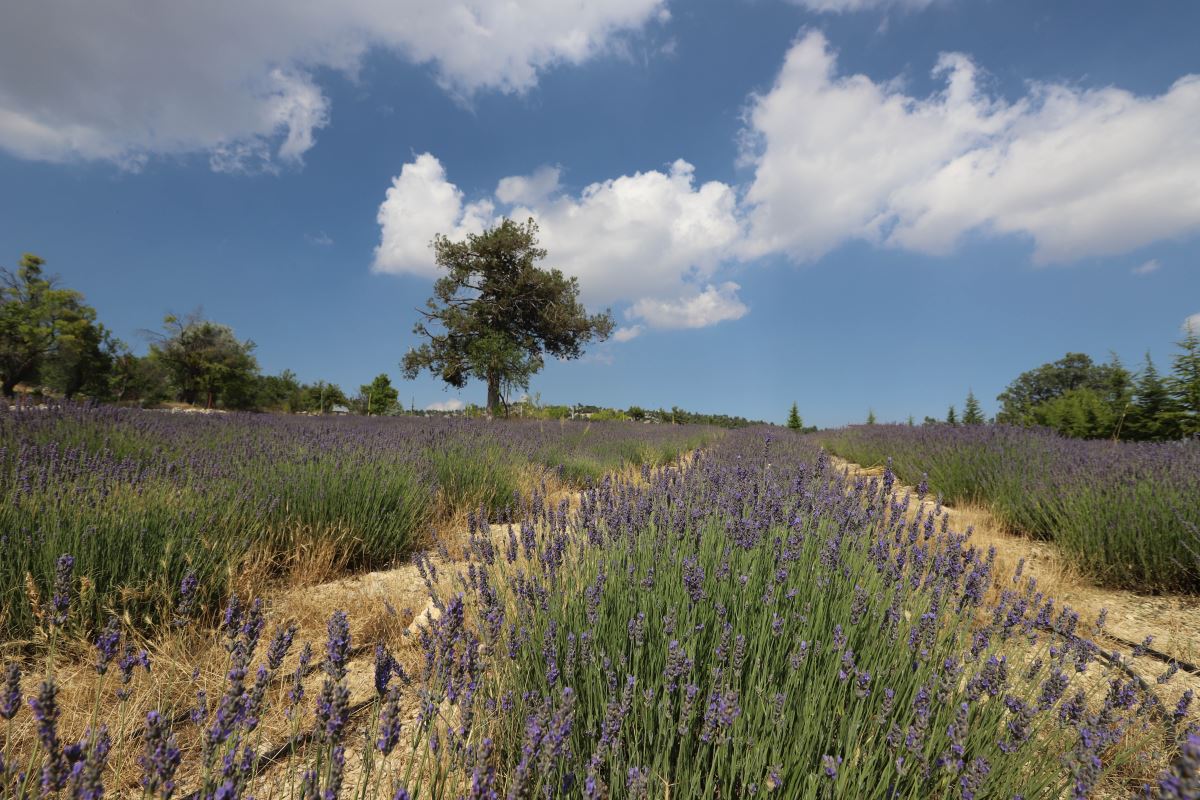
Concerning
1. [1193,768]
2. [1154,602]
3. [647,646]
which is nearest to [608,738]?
[647,646]

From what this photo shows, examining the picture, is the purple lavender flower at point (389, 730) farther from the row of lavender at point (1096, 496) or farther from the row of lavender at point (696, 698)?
the row of lavender at point (1096, 496)

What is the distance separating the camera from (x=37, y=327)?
26.7m

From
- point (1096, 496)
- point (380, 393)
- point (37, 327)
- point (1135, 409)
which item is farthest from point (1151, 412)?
point (37, 327)

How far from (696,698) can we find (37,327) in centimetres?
3958

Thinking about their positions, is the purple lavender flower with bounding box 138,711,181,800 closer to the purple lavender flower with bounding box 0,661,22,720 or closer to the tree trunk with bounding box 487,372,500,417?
the purple lavender flower with bounding box 0,661,22,720

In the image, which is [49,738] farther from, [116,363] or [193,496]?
[116,363]

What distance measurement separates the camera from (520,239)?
19.5 metres

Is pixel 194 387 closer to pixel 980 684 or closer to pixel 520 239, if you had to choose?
pixel 520 239

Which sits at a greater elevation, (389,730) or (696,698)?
(389,730)

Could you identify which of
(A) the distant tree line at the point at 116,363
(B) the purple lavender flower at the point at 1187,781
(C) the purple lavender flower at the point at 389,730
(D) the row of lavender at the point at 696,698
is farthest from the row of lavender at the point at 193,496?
(A) the distant tree line at the point at 116,363

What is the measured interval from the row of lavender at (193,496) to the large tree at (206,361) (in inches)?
1311

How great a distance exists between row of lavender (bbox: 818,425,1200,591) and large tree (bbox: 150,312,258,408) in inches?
1525

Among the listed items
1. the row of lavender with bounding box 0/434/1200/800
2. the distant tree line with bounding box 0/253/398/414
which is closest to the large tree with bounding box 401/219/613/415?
the distant tree line with bounding box 0/253/398/414

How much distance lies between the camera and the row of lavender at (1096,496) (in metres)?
3.52
